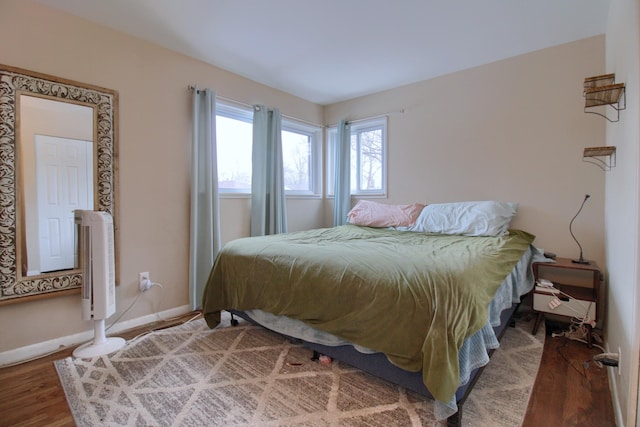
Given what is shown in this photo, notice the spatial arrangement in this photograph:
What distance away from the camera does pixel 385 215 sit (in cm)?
320

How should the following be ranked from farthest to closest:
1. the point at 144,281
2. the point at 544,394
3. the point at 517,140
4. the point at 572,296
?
the point at 517,140 → the point at 144,281 → the point at 572,296 → the point at 544,394

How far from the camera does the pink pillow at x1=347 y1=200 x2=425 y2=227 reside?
10.2ft

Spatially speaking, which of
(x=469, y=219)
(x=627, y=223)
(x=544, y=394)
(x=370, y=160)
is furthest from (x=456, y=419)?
(x=370, y=160)

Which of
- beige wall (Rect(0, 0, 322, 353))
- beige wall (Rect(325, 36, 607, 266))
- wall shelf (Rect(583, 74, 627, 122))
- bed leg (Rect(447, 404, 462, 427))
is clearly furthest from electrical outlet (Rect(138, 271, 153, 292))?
wall shelf (Rect(583, 74, 627, 122))

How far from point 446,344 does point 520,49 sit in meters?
2.74

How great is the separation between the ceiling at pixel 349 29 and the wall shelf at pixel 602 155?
0.98 m

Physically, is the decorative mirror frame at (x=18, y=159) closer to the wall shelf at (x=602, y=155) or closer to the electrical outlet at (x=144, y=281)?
the electrical outlet at (x=144, y=281)

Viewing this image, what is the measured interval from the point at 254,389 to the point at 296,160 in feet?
9.44

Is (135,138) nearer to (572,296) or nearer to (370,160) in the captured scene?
(370,160)

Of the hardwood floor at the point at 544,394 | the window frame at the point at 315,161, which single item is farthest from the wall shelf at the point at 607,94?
the window frame at the point at 315,161

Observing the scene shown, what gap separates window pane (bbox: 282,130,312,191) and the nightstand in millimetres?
2666

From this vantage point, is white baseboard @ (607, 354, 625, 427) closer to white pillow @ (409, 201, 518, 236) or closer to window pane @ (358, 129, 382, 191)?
white pillow @ (409, 201, 518, 236)

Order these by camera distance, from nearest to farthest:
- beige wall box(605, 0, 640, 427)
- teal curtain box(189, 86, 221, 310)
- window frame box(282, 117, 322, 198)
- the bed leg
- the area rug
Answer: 1. beige wall box(605, 0, 640, 427)
2. the bed leg
3. the area rug
4. teal curtain box(189, 86, 221, 310)
5. window frame box(282, 117, 322, 198)

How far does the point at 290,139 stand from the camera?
3879 millimetres
